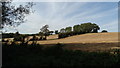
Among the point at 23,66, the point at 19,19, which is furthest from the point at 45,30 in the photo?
the point at 23,66

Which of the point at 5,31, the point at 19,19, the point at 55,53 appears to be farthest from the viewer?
the point at 19,19

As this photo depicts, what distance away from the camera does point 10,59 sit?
26.2ft

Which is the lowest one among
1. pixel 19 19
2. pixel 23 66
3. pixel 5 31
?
pixel 23 66

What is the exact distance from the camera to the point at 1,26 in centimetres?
1220

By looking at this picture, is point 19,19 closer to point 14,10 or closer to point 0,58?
point 14,10

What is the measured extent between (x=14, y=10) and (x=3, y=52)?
4849 mm

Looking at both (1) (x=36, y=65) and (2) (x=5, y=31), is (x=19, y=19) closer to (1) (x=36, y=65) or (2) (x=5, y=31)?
(2) (x=5, y=31)

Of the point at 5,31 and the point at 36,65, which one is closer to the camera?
the point at 36,65

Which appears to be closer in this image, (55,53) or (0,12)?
(55,53)

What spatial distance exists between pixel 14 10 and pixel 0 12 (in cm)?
121

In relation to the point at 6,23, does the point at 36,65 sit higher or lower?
lower

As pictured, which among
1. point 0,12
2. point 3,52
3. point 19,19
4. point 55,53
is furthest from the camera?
point 19,19

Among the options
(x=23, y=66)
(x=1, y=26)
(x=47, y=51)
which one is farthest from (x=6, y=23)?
(x=23, y=66)

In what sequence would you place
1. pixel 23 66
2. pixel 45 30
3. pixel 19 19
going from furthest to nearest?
pixel 45 30
pixel 19 19
pixel 23 66
